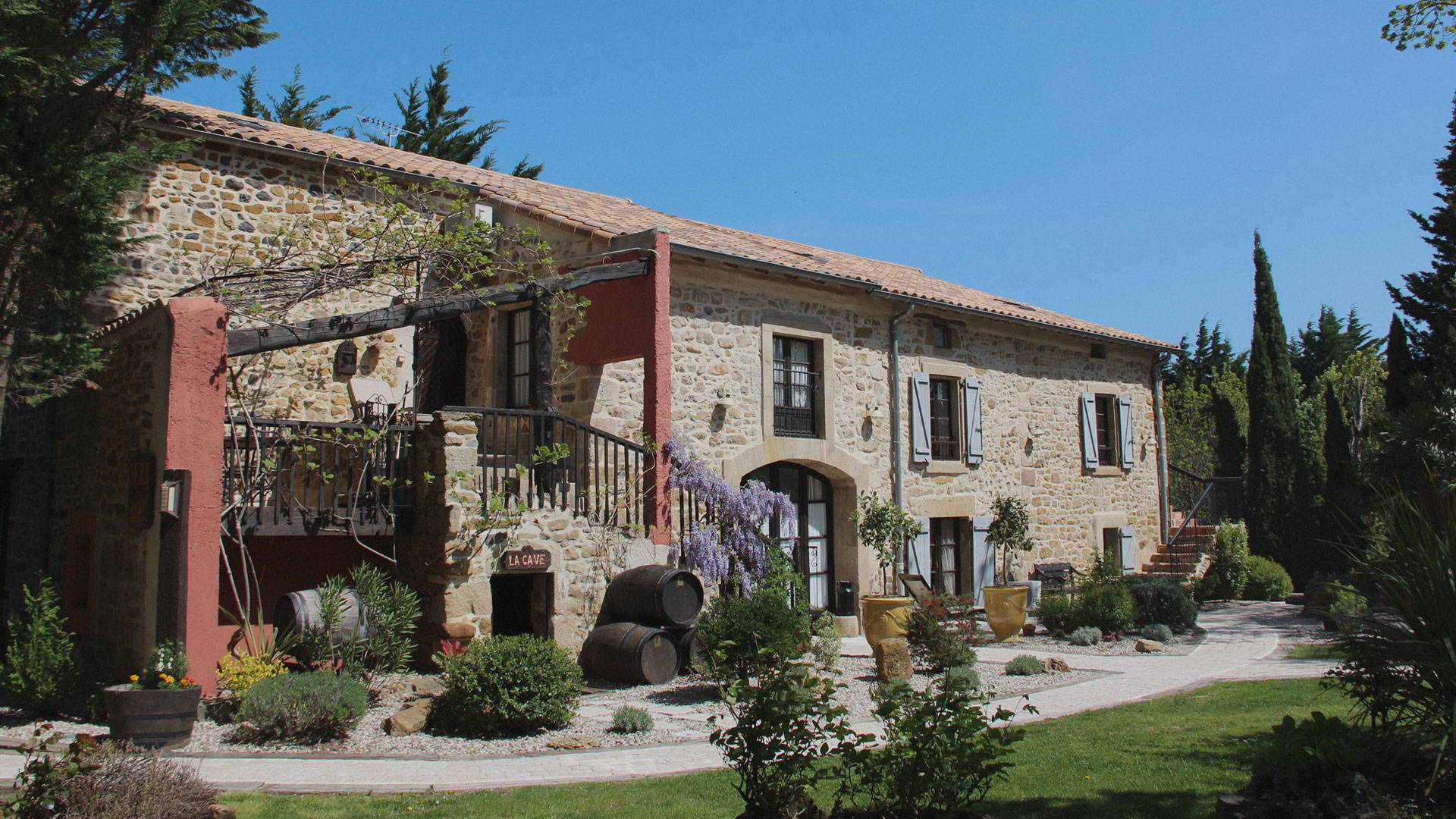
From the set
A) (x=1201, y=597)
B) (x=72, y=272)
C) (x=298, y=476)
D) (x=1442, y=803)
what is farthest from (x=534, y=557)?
(x=1201, y=597)

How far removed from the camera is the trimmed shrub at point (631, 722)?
Result: 7.04 m

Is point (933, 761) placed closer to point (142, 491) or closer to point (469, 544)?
point (469, 544)

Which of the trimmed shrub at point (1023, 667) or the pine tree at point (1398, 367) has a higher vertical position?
the pine tree at point (1398, 367)

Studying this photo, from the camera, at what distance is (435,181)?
1116 centimetres

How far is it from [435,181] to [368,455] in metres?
3.66

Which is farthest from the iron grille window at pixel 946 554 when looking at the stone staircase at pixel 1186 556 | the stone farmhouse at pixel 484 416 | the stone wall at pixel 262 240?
the stone wall at pixel 262 240

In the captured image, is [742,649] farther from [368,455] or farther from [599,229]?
[599,229]

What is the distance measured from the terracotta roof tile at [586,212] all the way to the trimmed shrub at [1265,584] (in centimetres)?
463

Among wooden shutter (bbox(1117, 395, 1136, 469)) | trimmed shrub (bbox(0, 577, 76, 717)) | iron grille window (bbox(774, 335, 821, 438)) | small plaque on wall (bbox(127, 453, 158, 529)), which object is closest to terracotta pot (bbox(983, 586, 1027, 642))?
iron grille window (bbox(774, 335, 821, 438))

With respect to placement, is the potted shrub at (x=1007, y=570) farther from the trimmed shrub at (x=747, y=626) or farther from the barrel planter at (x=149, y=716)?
the barrel planter at (x=149, y=716)

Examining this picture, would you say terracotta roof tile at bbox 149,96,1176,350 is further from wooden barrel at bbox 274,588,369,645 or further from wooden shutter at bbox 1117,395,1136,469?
wooden barrel at bbox 274,588,369,645

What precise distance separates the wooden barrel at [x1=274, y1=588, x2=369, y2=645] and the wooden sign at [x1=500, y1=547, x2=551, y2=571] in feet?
4.21

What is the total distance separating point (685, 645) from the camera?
30.1 ft

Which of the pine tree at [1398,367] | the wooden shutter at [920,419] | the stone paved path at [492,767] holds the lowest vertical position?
the stone paved path at [492,767]
